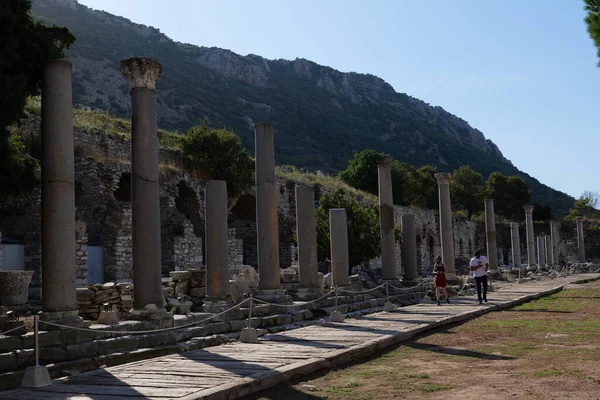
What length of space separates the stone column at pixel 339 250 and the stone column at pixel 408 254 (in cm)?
484

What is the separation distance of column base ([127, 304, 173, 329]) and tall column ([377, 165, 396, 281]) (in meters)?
12.1

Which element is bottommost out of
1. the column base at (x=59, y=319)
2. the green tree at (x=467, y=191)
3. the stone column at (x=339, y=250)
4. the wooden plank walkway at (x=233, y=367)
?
the wooden plank walkway at (x=233, y=367)

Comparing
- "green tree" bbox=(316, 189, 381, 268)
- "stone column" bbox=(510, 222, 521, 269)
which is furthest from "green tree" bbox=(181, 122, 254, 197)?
"stone column" bbox=(510, 222, 521, 269)

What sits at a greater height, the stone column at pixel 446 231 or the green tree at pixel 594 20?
the green tree at pixel 594 20

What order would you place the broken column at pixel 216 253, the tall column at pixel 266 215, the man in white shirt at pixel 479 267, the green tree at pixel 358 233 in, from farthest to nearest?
1. the green tree at pixel 358 233
2. the man in white shirt at pixel 479 267
3. the tall column at pixel 266 215
4. the broken column at pixel 216 253

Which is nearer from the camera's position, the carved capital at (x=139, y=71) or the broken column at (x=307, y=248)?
the carved capital at (x=139, y=71)

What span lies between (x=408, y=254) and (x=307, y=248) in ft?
23.2

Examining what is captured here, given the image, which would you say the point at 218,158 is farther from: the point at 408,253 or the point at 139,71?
the point at 139,71

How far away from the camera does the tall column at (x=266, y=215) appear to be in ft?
53.5

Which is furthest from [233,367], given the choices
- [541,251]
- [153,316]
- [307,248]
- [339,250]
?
[541,251]

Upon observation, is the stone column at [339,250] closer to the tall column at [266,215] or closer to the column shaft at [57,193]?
the tall column at [266,215]

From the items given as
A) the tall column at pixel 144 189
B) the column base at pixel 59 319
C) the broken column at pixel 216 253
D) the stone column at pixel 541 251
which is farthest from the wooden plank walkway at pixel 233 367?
the stone column at pixel 541 251

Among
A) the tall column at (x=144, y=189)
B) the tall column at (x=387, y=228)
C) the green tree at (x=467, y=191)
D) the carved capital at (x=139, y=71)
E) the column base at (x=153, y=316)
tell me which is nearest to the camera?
the column base at (x=153, y=316)

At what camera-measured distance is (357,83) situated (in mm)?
139625
